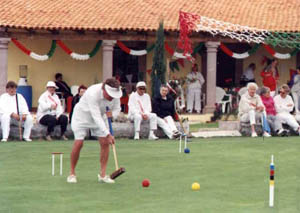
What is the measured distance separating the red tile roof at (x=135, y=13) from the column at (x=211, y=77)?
0.99 m

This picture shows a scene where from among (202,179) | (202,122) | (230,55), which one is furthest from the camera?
(230,55)

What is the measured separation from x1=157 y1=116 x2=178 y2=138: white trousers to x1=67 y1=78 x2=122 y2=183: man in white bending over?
678 centimetres

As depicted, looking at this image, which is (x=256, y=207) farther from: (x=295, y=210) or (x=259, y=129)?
(x=259, y=129)

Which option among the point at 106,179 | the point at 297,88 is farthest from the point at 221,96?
the point at 106,179

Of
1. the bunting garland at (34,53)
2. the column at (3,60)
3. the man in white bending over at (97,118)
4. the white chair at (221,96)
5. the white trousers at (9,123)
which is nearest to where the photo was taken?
the man in white bending over at (97,118)

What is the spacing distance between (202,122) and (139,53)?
3.33m

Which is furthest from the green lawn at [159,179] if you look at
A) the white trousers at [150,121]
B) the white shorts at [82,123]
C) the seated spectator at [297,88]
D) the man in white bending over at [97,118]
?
the seated spectator at [297,88]

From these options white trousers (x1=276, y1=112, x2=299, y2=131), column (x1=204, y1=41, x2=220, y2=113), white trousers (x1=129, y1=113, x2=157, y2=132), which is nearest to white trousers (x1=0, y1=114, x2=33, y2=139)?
white trousers (x1=129, y1=113, x2=157, y2=132)

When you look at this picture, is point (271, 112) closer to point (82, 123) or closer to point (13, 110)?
point (13, 110)

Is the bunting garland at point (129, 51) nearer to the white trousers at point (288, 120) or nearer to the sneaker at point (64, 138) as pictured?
the white trousers at point (288, 120)

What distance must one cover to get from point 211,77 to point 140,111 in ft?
26.0

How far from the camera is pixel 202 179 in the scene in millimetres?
11133

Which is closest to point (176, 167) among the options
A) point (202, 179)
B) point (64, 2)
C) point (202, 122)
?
point (202, 179)

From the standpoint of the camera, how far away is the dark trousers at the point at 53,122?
1733cm
